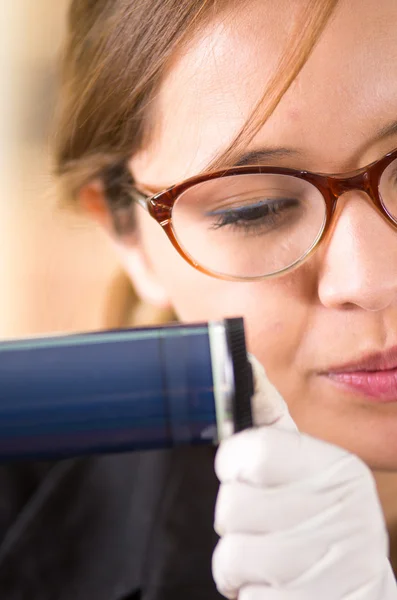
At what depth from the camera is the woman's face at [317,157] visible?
691 mm

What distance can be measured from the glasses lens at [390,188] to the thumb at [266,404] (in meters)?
0.23

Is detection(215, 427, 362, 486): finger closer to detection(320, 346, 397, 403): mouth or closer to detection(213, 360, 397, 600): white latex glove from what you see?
detection(213, 360, 397, 600): white latex glove

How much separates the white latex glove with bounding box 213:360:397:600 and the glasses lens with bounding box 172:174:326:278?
0.64 feet

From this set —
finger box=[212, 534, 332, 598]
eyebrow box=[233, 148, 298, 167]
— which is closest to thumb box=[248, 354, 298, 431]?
finger box=[212, 534, 332, 598]

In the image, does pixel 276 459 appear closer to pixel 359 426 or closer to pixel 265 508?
pixel 265 508

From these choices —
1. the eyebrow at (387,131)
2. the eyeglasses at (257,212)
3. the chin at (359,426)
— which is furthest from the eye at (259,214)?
the chin at (359,426)

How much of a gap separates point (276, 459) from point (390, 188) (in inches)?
12.2

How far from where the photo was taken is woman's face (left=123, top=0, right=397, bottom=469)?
69 cm

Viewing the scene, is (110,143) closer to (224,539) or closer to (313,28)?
(313,28)

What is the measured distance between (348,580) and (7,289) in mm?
1257

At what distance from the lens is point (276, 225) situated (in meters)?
0.77

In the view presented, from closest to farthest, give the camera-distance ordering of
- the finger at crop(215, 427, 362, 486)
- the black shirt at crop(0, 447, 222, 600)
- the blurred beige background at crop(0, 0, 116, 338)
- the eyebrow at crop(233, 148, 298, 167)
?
the finger at crop(215, 427, 362, 486), the eyebrow at crop(233, 148, 298, 167), the black shirt at crop(0, 447, 222, 600), the blurred beige background at crop(0, 0, 116, 338)

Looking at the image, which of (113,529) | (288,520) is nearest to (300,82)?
(288,520)

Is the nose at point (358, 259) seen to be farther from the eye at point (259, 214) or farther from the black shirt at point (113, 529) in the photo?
the black shirt at point (113, 529)
